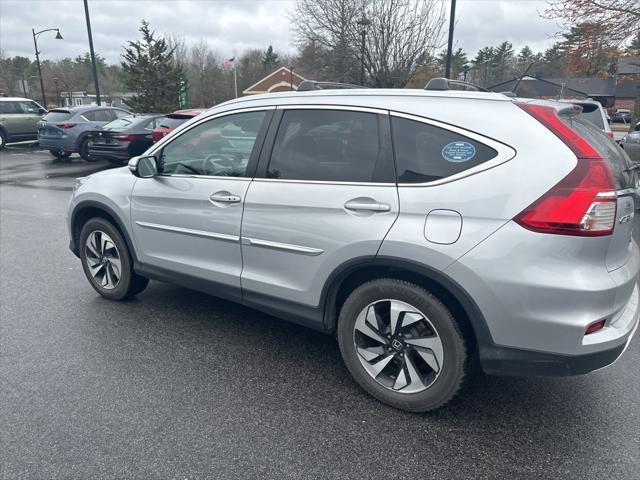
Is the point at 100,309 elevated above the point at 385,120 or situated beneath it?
situated beneath

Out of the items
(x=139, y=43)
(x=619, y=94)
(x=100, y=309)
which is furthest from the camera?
(x=619, y=94)

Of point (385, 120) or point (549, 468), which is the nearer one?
point (549, 468)

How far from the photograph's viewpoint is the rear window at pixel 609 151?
7.57 ft

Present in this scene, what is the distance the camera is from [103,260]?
13.9ft

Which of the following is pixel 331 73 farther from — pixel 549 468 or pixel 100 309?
pixel 549 468

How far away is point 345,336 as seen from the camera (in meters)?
2.82

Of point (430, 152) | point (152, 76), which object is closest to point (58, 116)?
point (152, 76)

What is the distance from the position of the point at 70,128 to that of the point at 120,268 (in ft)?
41.4

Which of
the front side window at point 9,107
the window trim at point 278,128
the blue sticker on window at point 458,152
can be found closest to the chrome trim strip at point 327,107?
the window trim at point 278,128

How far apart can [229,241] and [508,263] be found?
5.97 feet

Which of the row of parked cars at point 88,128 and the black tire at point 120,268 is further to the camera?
the row of parked cars at point 88,128

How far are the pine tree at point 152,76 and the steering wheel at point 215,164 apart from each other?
2423 cm

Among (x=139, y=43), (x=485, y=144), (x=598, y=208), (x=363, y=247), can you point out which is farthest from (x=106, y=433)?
(x=139, y=43)

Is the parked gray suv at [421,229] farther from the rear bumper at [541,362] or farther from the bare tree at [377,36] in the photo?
the bare tree at [377,36]
